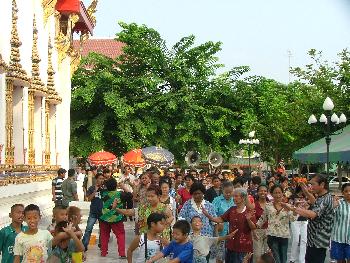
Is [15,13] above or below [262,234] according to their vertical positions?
above

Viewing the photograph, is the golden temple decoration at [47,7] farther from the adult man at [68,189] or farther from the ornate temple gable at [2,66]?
the adult man at [68,189]

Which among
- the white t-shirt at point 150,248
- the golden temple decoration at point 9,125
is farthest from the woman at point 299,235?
the golden temple decoration at point 9,125

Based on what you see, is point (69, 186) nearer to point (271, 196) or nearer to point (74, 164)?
point (271, 196)

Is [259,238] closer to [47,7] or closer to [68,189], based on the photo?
[68,189]

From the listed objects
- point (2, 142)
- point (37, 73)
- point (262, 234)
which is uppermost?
point (37, 73)

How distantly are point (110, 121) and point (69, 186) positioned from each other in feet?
69.4

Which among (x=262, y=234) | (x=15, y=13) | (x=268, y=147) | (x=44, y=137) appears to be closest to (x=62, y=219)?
(x=262, y=234)

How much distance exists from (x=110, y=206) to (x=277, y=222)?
4.34 meters

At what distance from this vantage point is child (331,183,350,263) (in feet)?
34.9

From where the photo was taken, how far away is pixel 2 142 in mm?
17438

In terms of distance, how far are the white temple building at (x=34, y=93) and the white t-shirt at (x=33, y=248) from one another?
696 cm

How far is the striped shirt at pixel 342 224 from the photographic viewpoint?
34.8 ft

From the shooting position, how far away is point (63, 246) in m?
8.32

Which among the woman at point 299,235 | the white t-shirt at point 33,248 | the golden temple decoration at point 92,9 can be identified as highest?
the golden temple decoration at point 92,9
